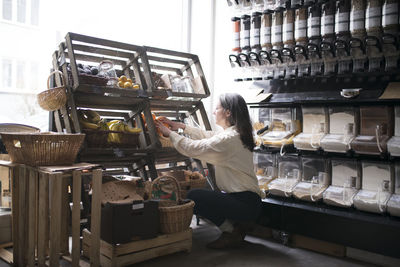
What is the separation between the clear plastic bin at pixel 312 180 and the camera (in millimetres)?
3365

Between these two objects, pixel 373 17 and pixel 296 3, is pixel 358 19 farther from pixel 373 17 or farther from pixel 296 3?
pixel 296 3

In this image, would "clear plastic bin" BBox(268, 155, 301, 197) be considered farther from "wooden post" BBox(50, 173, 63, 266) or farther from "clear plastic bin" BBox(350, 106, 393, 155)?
"wooden post" BBox(50, 173, 63, 266)

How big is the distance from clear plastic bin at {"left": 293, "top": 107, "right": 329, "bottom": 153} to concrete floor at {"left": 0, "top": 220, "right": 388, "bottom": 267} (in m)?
0.95

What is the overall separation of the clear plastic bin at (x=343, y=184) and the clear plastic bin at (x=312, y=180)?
6 cm

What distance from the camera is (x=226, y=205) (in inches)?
125

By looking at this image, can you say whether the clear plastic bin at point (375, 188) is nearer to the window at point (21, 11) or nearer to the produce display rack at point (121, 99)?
the produce display rack at point (121, 99)

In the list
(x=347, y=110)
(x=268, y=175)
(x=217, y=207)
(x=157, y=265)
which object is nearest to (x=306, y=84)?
(x=347, y=110)

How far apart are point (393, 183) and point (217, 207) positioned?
57.5 inches

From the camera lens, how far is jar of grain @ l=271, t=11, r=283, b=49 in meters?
3.64

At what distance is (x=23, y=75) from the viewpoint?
3.72 m

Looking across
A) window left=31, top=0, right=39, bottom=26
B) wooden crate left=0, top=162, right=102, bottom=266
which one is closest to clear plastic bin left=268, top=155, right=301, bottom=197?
wooden crate left=0, top=162, right=102, bottom=266

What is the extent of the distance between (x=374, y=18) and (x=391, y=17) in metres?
0.13

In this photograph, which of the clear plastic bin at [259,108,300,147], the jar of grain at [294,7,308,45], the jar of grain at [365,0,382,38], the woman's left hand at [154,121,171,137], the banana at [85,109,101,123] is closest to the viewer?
the jar of grain at [365,0,382,38]

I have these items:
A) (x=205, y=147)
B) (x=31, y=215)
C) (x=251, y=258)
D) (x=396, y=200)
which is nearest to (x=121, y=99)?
(x=205, y=147)
